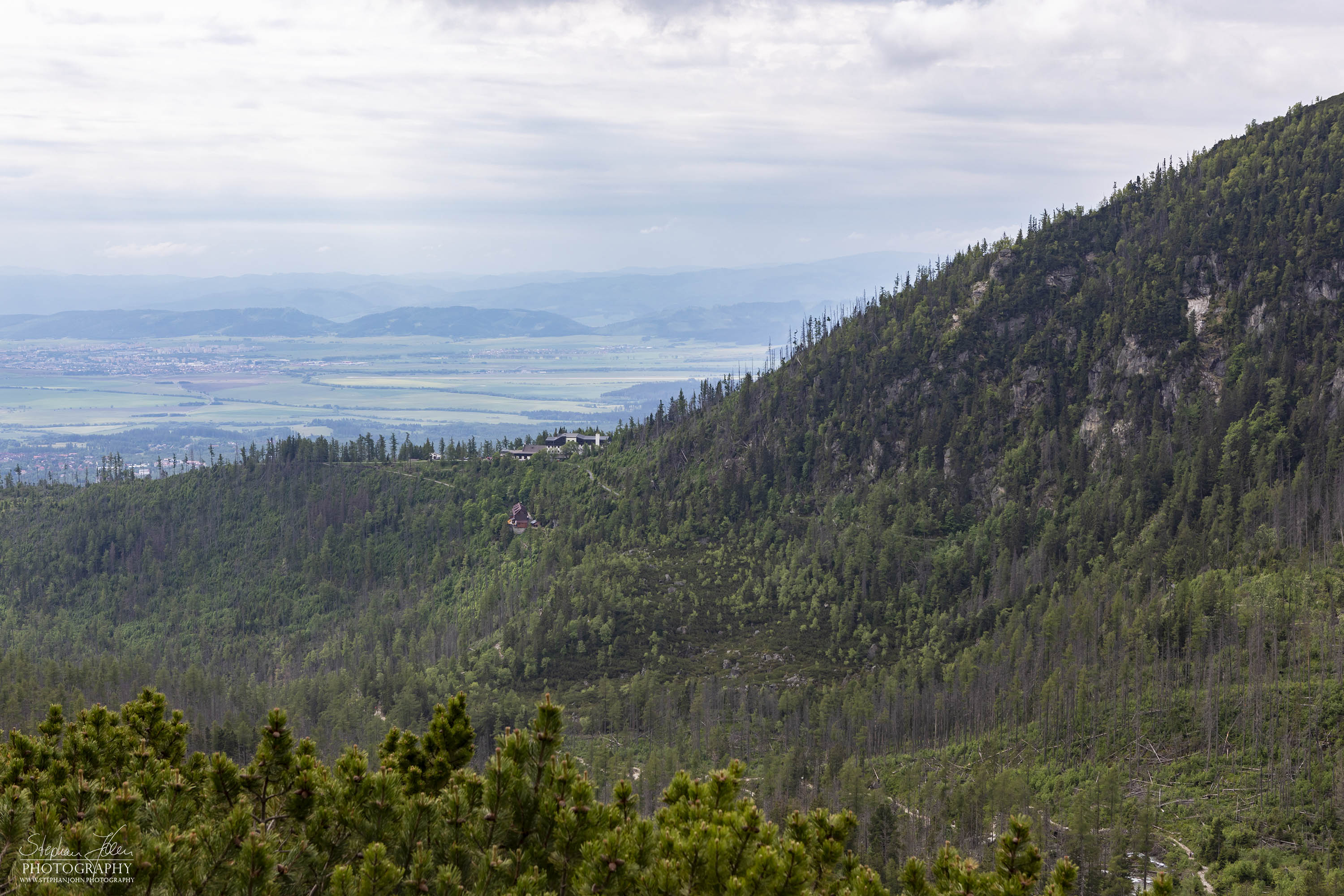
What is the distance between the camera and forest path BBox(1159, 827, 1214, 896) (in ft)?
184

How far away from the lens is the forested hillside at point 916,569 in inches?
2884

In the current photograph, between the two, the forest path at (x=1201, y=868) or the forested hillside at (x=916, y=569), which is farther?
the forested hillside at (x=916, y=569)

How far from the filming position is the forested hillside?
7325 centimetres

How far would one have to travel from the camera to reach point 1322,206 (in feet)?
429

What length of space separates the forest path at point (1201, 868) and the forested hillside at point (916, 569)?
25 cm

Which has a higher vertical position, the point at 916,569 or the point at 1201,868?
the point at 916,569

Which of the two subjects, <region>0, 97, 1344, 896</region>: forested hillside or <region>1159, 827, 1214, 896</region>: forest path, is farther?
<region>0, 97, 1344, 896</region>: forested hillside

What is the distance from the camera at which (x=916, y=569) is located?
121562 mm

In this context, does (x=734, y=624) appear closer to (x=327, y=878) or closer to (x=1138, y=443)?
(x=1138, y=443)

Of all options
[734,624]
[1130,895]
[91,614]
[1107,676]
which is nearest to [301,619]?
[91,614]

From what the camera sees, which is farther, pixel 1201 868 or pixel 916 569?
pixel 916 569

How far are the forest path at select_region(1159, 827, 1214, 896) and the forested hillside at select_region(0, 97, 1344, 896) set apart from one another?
0.25 meters

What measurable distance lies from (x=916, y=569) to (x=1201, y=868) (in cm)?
6354

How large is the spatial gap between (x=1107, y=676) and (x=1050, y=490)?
4578 centimetres
